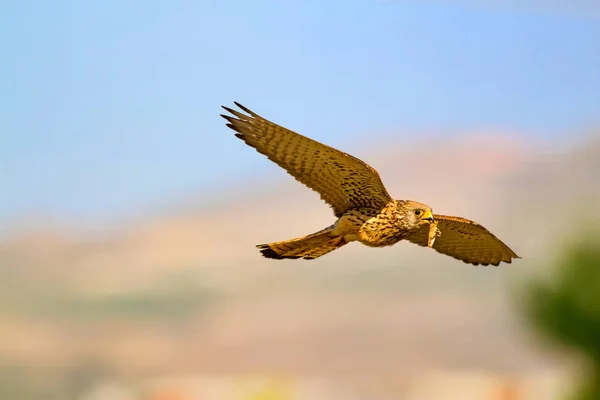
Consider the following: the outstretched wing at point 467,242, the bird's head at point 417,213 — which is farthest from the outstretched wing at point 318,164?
the outstretched wing at point 467,242

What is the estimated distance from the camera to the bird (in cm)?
521

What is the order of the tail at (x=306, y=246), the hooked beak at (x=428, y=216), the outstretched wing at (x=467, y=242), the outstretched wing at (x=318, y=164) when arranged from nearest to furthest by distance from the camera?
the outstretched wing at (x=318, y=164) < the tail at (x=306, y=246) < the hooked beak at (x=428, y=216) < the outstretched wing at (x=467, y=242)

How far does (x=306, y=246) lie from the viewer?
17.9ft

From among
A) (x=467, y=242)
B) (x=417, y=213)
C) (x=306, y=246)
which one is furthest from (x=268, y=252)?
(x=467, y=242)

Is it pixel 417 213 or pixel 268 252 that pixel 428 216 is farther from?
pixel 268 252

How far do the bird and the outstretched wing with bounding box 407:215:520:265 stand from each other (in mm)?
384

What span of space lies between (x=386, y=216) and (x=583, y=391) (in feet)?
15.5

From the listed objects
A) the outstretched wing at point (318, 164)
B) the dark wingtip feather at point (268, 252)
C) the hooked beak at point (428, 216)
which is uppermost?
the outstretched wing at point (318, 164)

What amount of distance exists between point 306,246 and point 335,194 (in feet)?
1.25

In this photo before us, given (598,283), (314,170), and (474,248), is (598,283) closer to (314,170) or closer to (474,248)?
(474,248)

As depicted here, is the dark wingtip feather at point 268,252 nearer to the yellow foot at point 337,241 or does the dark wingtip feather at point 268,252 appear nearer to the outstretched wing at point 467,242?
the yellow foot at point 337,241

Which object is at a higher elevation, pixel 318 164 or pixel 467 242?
pixel 318 164

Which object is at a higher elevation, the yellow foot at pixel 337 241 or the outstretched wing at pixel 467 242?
the outstretched wing at pixel 467 242

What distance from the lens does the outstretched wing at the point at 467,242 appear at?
20.0ft
